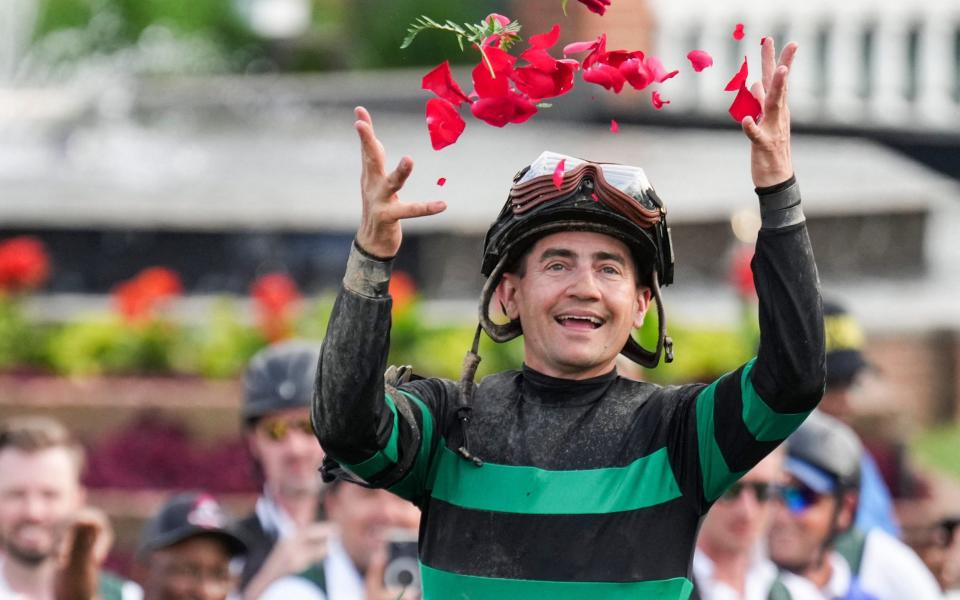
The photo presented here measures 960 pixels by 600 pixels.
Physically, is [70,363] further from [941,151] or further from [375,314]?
[941,151]

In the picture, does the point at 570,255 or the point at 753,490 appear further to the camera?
the point at 753,490

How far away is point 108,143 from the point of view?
1978 cm

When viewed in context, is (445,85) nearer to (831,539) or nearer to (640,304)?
(640,304)

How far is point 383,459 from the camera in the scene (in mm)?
3295

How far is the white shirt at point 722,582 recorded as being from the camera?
5348 mm

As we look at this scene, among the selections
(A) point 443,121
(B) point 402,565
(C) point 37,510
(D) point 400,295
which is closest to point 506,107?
(A) point 443,121

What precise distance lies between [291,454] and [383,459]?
2819mm

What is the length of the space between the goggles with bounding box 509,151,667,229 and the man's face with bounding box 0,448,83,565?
2759mm

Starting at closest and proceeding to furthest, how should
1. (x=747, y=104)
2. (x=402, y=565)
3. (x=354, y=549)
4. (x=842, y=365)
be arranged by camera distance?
(x=747, y=104) < (x=402, y=565) < (x=354, y=549) < (x=842, y=365)

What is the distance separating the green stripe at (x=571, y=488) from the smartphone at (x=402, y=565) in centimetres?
168

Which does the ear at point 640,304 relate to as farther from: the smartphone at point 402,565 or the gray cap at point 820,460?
the gray cap at point 820,460

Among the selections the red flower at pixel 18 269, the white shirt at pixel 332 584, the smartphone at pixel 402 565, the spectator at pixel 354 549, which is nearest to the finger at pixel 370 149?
the smartphone at pixel 402 565

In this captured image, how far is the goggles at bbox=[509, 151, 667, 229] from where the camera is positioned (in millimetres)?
3363

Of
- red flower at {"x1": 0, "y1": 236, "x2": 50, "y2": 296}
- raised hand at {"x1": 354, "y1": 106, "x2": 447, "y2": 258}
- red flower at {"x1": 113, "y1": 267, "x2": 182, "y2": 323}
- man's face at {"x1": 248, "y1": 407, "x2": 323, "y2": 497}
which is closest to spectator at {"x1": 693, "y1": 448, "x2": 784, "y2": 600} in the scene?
man's face at {"x1": 248, "y1": 407, "x2": 323, "y2": 497}
